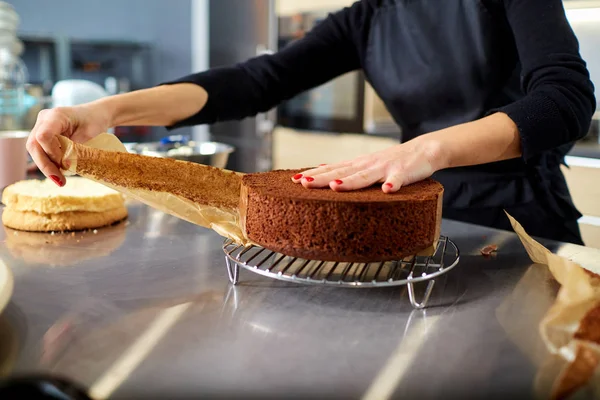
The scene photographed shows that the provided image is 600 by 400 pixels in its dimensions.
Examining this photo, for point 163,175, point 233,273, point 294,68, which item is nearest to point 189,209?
point 163,175

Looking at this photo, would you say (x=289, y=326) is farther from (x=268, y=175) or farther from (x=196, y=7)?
(x=196, y=7)

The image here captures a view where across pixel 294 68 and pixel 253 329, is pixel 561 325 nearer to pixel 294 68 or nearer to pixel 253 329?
pixel 253 329

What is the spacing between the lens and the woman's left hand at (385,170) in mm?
827

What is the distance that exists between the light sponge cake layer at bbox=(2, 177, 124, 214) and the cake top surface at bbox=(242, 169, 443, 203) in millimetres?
357

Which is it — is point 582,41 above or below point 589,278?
above

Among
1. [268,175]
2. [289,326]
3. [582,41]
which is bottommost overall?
[289,326]

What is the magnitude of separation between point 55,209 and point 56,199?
0.06 feet

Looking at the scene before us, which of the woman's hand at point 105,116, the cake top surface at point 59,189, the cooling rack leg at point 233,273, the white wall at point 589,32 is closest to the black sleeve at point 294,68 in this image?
the woman's hand at point 105,116

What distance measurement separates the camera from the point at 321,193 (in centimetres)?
80

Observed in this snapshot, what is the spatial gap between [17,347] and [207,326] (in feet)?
0.68

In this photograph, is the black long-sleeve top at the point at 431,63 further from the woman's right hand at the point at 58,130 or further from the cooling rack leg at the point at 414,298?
the cooling rack leg at the point at 414,298

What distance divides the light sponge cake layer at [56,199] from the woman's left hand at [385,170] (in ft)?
1.46

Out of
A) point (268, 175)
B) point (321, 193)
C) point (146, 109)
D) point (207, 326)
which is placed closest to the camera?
point (207, 326)

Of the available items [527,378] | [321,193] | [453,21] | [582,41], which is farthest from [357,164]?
[582,41]
